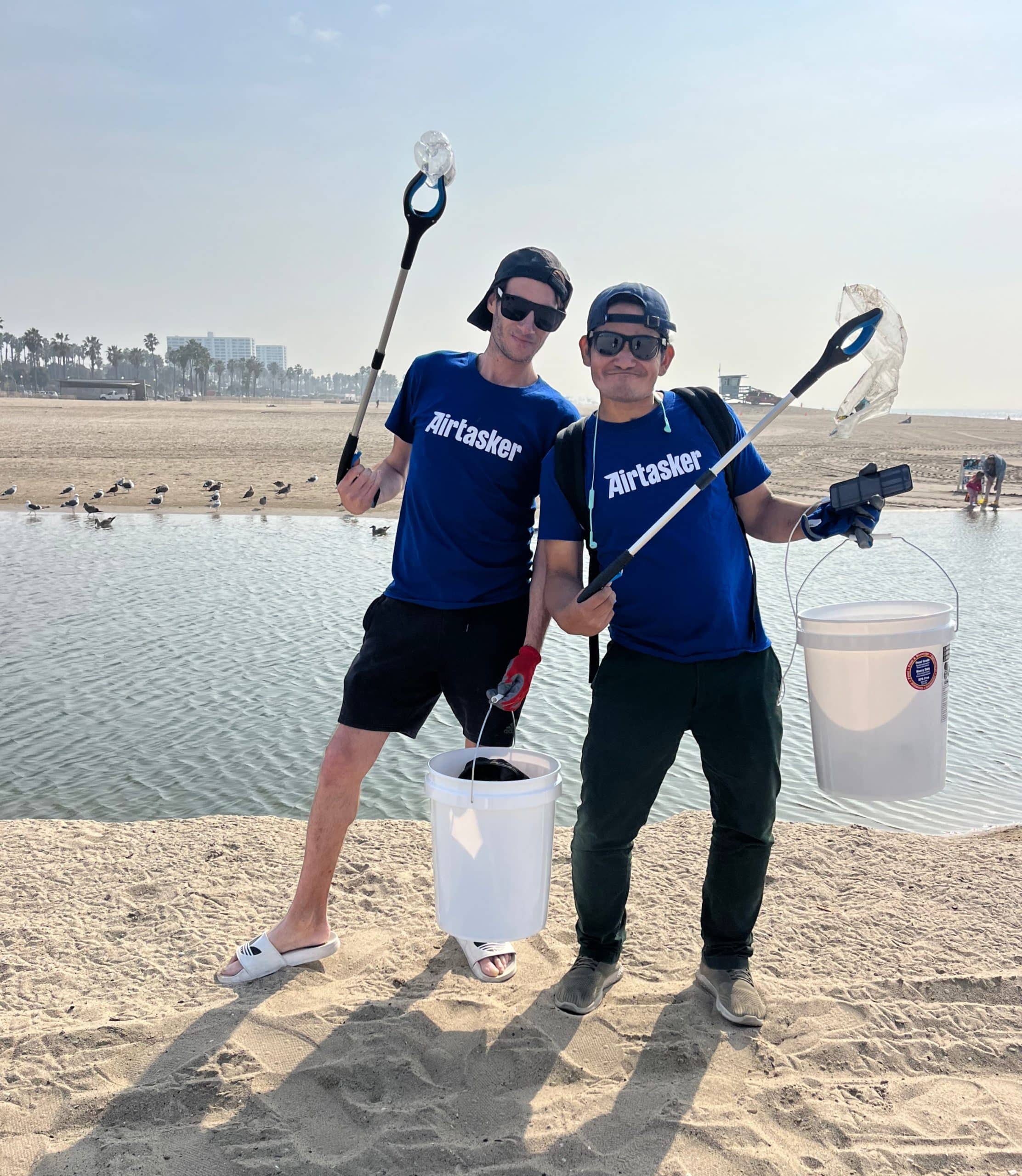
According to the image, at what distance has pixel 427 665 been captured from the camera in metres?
3.38

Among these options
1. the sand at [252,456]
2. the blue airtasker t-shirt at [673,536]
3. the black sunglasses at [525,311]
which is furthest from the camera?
the sand at [252,456]

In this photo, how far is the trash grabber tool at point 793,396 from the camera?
2.80 meters

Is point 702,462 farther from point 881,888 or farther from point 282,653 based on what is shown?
point 282,653

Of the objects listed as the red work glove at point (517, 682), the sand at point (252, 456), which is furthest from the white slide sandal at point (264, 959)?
the sand at point (252, 456)

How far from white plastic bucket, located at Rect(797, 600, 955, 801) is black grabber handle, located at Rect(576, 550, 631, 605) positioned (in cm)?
61

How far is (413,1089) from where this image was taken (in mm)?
2744

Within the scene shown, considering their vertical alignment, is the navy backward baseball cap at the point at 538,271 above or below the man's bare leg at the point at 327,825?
above

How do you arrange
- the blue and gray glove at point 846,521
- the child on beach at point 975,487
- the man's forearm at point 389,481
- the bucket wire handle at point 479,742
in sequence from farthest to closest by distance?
the child on beach at point 975,487, the man's forearm at point 389,481, the blue and gray glove at point 846,521, the bucket wire handle at point 479,742

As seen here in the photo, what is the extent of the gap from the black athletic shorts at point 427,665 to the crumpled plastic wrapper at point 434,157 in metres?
1.48

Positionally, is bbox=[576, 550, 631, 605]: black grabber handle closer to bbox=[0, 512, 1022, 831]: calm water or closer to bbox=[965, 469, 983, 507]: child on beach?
bbox=[0, 512, 1022, 831]: calm water

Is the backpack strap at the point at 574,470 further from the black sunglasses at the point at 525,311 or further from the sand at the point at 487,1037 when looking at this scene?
the sand at the point at 487,1037

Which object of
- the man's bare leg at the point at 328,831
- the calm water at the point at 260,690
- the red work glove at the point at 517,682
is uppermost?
the red work glove at the point at 517,682

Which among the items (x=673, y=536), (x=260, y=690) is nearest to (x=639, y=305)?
(x=673, y=536)

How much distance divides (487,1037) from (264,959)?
2.75ft
